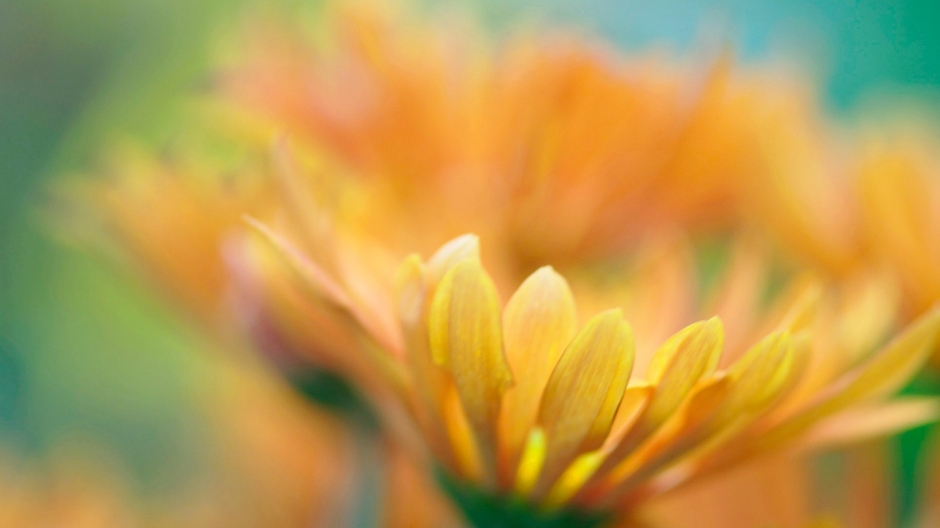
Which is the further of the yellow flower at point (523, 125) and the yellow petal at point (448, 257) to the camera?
the yellow flower at point (523, 125)

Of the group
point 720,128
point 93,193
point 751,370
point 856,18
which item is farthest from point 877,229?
point 856,18

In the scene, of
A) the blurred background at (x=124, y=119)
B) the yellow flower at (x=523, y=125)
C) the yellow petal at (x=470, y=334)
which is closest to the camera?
the yellow petal at (x=470, y=334)

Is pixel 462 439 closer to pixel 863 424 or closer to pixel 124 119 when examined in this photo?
pixel 863 424

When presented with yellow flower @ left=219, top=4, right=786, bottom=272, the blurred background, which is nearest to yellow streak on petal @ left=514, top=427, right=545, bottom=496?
yellow flower @ left=219, top=4, right=786, bottom=272

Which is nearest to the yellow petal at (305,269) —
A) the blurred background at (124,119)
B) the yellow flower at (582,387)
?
the yellow flower at (582,387)

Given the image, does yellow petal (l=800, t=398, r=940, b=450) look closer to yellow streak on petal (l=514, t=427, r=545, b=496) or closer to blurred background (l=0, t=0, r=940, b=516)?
yellow streak on petal (l=514, t=427, r=545, b=496)

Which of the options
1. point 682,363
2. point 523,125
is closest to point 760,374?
point 682,363

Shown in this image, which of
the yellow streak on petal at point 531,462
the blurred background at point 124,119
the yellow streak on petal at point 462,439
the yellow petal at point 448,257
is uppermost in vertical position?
the blurred background at point 124,119

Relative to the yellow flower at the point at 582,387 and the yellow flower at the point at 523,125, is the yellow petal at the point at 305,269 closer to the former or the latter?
the yellow flower at the point at 582,387
